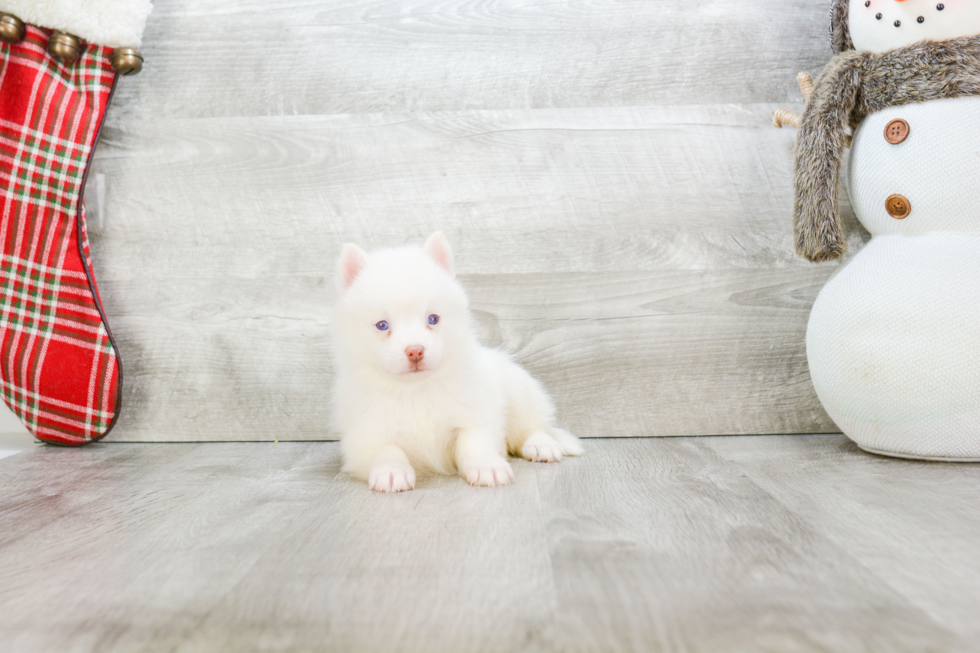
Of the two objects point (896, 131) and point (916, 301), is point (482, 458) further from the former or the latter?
point (896, 131)

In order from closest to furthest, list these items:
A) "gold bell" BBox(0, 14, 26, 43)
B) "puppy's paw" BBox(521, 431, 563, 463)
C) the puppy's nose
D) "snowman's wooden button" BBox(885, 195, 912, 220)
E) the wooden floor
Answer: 1. the wooden floor
2. the puppy's nose
3. "snowman's wooden button" BBox(885, 195, 912, 220)
4. "puppy's paw" BBox(521, 431, 563, 463)
5. "gold bell" BBox(0, 14, 26, 43)

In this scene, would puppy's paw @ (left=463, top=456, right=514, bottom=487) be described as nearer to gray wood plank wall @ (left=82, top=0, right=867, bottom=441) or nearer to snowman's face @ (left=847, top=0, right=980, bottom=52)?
gray wood plank wall @ (left=82, top=0, right=867, bottom=441)

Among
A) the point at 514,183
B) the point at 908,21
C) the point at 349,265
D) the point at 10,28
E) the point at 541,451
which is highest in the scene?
the point at 10,28

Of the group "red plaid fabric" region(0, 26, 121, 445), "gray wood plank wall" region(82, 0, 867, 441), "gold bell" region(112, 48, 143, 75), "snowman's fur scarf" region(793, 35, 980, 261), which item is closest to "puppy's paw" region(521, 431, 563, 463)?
"gray wood plank wall" region(82, 0, 867, 441)

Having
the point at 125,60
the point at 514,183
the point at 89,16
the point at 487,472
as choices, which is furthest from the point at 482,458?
the point at 89,16

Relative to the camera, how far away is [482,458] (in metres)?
1.37

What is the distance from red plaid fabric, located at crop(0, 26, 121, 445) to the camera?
169cm

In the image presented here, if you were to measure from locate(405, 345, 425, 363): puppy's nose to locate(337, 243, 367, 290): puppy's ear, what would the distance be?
235mm

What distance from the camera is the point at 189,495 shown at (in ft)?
4.25

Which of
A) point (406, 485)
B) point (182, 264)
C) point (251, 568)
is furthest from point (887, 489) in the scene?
point (182, 264)

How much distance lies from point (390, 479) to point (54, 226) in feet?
3.81

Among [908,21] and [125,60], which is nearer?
[908,21]

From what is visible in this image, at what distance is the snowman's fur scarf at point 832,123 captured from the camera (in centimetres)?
139

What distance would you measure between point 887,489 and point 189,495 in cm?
130
